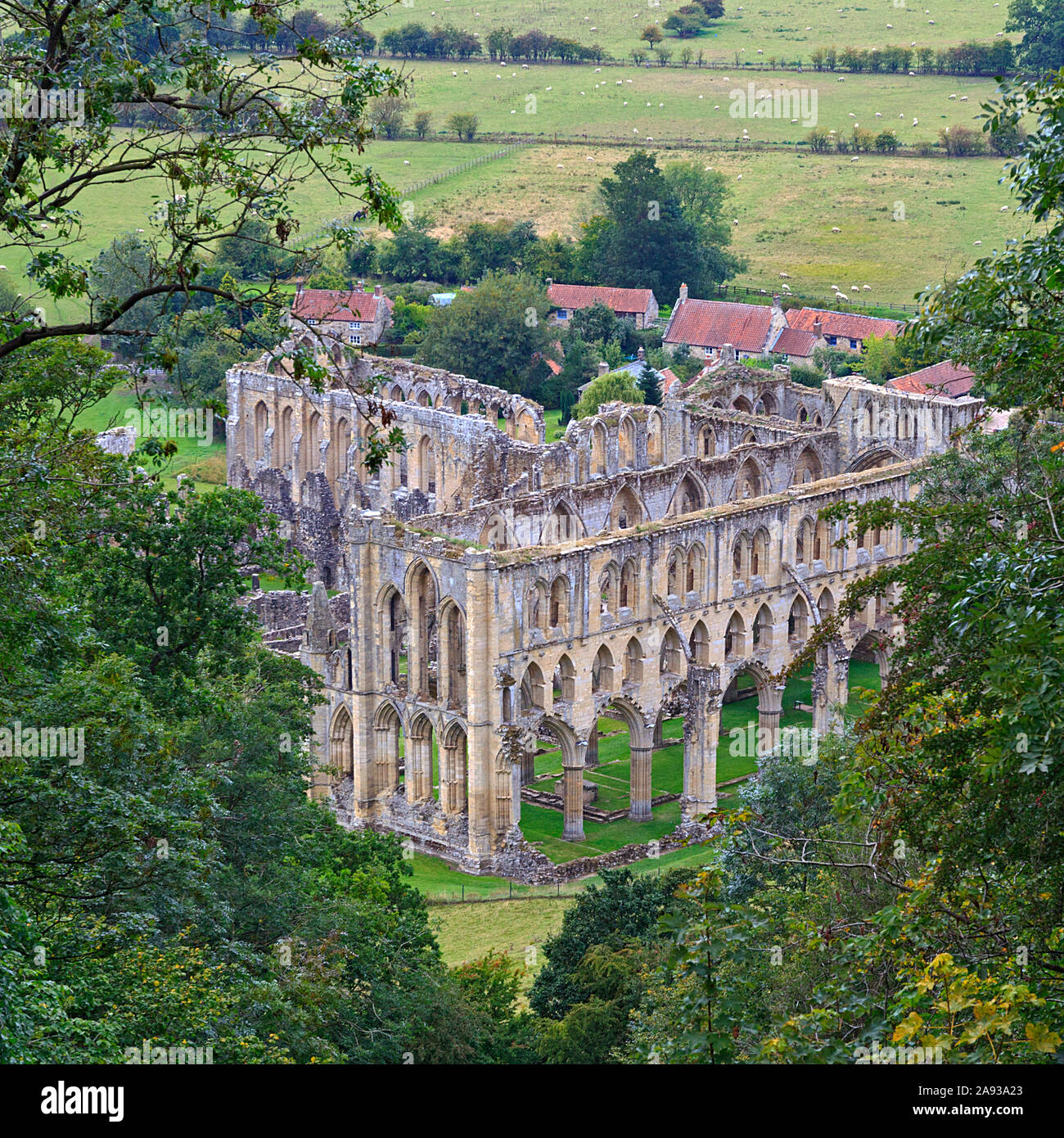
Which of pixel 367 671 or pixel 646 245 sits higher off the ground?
pixel 646 245

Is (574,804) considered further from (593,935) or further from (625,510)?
(625,510)

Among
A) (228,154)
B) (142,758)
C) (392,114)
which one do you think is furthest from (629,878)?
(392,114)

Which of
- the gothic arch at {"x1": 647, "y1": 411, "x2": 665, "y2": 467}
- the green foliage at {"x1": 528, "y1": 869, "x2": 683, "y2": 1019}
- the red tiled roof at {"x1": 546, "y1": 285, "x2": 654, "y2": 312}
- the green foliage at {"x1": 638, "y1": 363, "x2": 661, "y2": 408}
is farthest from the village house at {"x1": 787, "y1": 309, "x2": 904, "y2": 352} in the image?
the green foliage at {"x1": 528, "y1": 869, "x2": 683, "y2": 1019}

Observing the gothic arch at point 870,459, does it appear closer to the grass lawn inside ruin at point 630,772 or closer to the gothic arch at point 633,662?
the grass lawn inside ruin at point 630,772

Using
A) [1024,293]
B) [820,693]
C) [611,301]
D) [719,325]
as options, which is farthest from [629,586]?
[611,301]

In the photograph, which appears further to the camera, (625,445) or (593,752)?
(625,445)

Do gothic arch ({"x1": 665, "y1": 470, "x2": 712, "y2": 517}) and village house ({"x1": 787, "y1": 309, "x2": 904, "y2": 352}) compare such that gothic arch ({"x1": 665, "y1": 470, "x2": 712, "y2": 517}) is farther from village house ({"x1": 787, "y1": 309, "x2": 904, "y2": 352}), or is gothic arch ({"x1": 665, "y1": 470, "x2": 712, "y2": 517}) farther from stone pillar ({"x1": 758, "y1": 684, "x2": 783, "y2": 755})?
village house ({"x1": 787, "y1": 309, "x2": 904, "y2": 352})

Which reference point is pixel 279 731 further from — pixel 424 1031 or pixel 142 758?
pixel 142 758

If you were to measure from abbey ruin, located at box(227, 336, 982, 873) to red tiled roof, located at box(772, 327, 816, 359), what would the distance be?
42.9 meters

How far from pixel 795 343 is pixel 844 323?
468cm

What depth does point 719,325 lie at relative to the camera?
143 m

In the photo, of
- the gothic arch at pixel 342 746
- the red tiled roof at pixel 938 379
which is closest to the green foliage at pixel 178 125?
the gothic arch at pixel 342 746

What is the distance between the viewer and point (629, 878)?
55.9 meters
